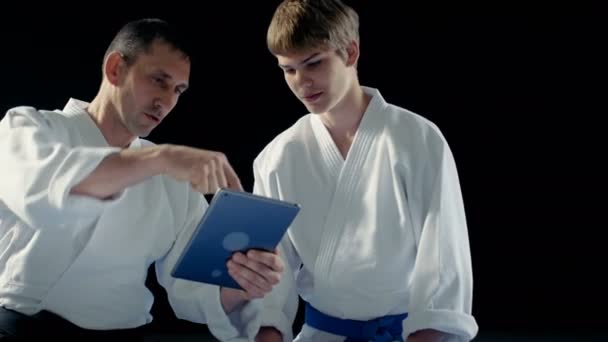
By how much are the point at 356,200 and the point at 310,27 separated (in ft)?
1.71

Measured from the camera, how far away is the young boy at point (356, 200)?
7.17ft

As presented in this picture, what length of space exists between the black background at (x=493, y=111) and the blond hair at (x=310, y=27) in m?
1.51

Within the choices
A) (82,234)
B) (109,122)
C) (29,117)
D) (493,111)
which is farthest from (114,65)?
(493,111)

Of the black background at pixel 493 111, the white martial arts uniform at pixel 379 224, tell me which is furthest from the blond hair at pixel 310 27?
the black background at pixel 493 111

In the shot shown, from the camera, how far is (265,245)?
6.55ft

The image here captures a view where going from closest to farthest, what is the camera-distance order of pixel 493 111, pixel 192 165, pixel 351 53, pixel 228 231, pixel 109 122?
pixel 192 165 → pixel 228 231 → pixel 109 122 → pixel 351 53 → pixel 493 111

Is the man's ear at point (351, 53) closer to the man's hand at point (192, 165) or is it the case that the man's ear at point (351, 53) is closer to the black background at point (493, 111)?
the man's hand at point (192, 165)

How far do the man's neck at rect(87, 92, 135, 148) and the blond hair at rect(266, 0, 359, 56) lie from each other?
494mm

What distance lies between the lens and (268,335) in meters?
2.26

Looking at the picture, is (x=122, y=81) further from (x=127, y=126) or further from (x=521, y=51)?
(x=521, y=51)

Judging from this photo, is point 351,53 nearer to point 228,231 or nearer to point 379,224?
point 379,224

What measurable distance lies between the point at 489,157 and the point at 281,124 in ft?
3.56

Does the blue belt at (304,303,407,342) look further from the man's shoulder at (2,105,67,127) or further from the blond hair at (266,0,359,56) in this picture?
the man's shoulder at (2,105,67,127)

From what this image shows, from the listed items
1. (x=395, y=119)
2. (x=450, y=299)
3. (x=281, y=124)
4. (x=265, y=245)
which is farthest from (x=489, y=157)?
(x=265, y=245)
